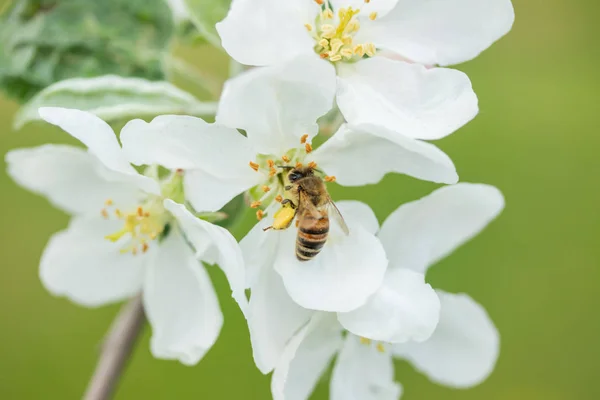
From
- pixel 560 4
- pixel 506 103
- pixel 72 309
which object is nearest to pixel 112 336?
pixel 72 309

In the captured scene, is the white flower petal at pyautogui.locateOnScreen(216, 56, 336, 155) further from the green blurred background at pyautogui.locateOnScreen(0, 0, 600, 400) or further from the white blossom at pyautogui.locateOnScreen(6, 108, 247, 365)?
the green blurred background at pyautogui.locateOnScreen(0, 0, 600, 400)

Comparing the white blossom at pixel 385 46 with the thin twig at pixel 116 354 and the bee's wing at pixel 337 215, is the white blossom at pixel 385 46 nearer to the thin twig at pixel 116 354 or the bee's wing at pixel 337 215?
the bee's wing at pixel 337 215

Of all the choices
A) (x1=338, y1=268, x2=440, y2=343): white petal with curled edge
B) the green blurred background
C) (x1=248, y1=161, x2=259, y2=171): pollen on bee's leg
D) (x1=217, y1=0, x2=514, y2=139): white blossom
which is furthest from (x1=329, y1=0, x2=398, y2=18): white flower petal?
the green blurred background

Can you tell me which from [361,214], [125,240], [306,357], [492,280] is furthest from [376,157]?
[492,280]

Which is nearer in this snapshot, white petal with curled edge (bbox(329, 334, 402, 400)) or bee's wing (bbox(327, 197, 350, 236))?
bee's wing (bbox(327, 197, 350, 236))

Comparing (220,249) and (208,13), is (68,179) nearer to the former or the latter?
(208,13)

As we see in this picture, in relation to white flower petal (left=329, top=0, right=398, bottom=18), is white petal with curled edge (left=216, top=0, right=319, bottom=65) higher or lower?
higher
